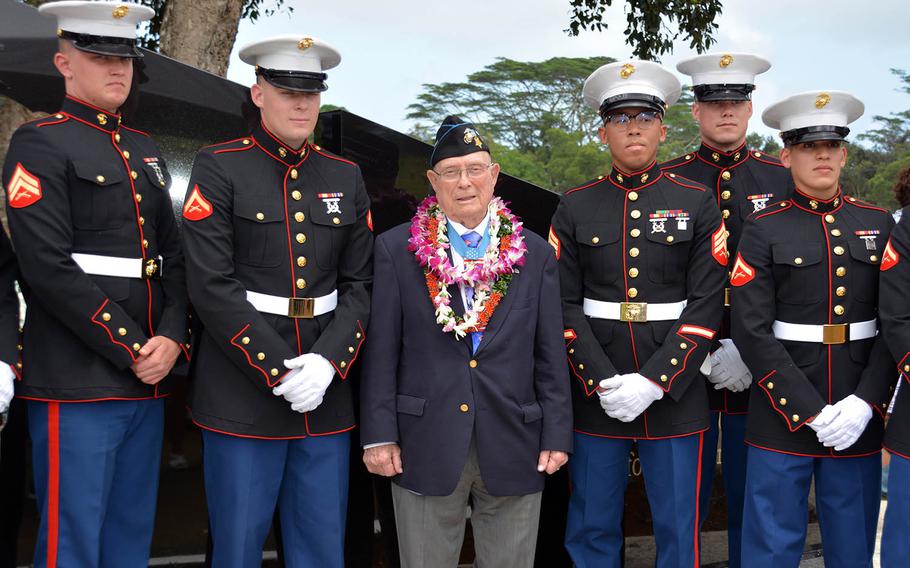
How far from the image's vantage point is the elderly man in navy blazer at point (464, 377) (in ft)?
9.01

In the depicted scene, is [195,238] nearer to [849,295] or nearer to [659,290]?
[659,290]

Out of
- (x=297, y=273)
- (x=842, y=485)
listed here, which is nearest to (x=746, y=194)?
(x=842, y=485)

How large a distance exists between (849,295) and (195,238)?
7.25 ft

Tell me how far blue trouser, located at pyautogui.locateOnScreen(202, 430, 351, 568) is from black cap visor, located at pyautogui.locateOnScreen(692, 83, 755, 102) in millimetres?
2030

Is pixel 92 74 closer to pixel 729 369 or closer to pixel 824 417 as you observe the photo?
pixel 729 369

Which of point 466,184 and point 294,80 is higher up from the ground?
point 294,80

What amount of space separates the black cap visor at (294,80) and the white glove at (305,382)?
34.0 inches

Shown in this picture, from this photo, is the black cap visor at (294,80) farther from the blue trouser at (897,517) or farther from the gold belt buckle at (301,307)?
the blue trouser at (897,517)

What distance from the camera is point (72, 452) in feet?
8.52

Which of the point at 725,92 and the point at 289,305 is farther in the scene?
the point at 725,92

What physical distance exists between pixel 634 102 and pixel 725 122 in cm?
67

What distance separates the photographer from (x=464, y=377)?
2.76 meters

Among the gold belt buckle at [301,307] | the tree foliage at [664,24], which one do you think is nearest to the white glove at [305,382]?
the gold belt buckle at [301,307]

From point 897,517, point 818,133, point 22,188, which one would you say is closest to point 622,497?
point 897,517
